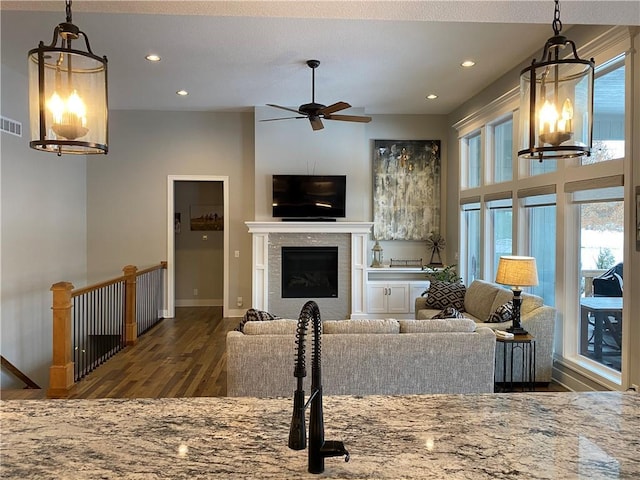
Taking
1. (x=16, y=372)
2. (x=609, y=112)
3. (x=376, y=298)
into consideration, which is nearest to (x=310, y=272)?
(x=376, y=298)

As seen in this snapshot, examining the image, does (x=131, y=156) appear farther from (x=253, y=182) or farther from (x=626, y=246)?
(x=626, y=246)

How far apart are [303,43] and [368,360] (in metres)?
3.27

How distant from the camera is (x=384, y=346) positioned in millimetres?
3162

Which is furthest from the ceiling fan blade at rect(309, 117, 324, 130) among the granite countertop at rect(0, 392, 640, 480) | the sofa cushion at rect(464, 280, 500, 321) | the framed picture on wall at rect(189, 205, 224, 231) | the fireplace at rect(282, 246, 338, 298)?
the granite countertop at rect(0, 392, 640, 480)

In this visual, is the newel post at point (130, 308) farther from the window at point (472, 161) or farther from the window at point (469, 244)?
the window at point (472, 161)

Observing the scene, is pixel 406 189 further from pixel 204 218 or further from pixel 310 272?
pixel 204 218

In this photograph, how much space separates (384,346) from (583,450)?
1.96 metres

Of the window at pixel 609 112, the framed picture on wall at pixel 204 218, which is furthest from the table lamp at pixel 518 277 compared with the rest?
the framed picture on wall at pixel 204 218

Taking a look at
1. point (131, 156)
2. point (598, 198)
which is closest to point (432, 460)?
point (598, 198)

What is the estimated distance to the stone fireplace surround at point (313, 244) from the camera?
24.0 ft

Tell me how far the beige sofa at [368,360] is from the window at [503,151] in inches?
131

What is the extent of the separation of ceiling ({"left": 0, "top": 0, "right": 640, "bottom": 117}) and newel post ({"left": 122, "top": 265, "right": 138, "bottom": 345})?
8.56ft

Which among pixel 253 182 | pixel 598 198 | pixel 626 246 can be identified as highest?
pixel 253 182

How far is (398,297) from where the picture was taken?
24.3 ft
